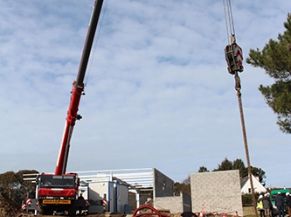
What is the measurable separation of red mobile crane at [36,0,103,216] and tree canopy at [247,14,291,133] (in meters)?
8.48

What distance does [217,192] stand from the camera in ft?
90.4

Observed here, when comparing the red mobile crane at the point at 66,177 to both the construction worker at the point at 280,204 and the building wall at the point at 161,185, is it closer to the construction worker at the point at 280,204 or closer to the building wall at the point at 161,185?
the construction worker at the point at 280,204

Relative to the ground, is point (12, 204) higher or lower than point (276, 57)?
lower

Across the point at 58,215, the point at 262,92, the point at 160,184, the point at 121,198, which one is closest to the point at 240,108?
the point at 262,92

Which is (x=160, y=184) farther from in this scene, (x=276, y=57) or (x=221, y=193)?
(x=276, y=57)

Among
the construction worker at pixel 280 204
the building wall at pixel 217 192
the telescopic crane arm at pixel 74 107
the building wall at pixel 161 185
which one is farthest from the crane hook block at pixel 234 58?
the building wall at pixel 161 185

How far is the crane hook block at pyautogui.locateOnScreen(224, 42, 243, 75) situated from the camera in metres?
11.5

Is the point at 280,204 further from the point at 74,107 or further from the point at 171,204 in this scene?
the point at 74,107

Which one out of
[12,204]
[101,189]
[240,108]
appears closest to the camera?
[240,108]

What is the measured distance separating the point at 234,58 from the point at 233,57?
3cm

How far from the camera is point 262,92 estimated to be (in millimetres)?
26594

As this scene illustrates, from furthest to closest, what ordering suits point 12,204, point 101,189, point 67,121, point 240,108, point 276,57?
point 101,189
point 12,204
point 67,121
point 276,57
point 240,108

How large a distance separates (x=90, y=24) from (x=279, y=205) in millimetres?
12644

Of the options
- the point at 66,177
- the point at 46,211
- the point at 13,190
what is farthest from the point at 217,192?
the point at 13,190
